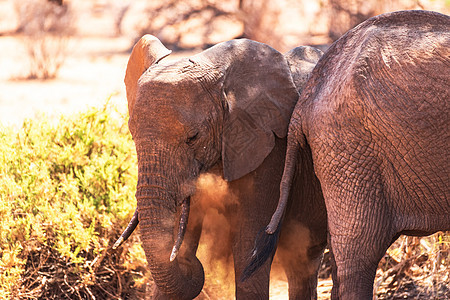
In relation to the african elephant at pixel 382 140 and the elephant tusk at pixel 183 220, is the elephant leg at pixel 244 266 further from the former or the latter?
the african elephant at pixel 382 140

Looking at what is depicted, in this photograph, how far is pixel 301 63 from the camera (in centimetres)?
440

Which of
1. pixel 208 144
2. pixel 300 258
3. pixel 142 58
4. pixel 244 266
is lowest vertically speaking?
pixel 300 258

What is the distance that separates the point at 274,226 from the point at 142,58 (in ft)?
4.20

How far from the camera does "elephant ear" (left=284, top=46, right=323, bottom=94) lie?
14.0 feet

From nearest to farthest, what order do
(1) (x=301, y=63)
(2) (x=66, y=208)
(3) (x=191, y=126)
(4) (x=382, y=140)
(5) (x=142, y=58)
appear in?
(4) (x=382, y=140) < (3) (x=191, y=126) < (5) (x=142, y=58) < (1) (x=301, y=63) < (2) (x=66, y=208)

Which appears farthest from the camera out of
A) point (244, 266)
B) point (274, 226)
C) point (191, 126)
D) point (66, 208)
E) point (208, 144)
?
point (66, 208)

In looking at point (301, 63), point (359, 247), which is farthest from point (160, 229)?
point (301, 63)

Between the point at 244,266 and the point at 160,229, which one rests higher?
the point at 160,229

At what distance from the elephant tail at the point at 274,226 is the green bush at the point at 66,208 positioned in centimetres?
142

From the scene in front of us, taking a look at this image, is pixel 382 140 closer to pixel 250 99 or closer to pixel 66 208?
pixel 250 99

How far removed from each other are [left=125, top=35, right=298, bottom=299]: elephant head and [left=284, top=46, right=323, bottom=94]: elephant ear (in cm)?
13

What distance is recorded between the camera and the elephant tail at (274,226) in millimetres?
3668

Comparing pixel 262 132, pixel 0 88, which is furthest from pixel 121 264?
pixel 0 88

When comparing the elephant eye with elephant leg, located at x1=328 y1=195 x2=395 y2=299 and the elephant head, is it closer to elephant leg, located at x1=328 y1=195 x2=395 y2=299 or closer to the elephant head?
the elephant head
